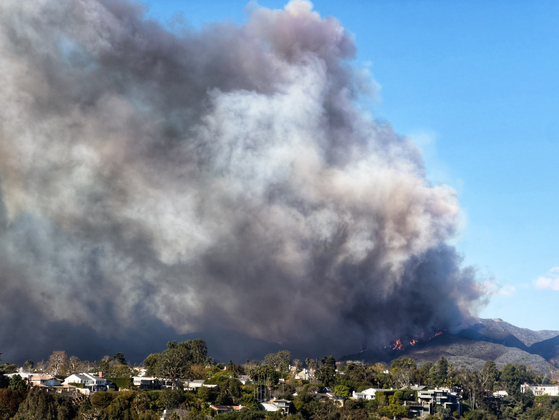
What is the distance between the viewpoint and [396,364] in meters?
150

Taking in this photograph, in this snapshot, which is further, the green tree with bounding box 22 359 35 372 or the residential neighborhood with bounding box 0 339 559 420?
the green tree with bounding box 22 359 35 372

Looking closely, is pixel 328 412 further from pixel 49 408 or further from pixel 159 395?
pixel 49 408

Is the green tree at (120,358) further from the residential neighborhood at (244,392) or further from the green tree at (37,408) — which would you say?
the green tree at (37,408)

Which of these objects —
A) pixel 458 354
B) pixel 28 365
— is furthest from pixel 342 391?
pixel 458 354

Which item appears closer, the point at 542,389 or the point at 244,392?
the point at 244,392

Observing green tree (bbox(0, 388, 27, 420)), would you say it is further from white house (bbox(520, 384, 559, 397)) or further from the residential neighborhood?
white house (bbox(520, 384, 559, 397))

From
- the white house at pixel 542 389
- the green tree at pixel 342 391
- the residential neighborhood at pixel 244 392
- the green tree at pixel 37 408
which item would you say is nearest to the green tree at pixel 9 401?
the residential neighborhood at pixel 244 392

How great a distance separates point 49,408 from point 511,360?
136248 mm

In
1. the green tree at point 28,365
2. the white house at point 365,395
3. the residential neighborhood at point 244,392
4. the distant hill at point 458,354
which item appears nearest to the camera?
the residential neighborhood at point 244,392

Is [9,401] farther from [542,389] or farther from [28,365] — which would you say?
[542,389]

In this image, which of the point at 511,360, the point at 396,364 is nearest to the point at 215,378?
the point at 396,364

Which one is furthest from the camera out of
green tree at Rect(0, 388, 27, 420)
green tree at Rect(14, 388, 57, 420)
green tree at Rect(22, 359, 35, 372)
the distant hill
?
the distant hill

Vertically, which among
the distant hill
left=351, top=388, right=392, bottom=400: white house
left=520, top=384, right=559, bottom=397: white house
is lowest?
left=351, top=388, right=392, bottom=400: white house

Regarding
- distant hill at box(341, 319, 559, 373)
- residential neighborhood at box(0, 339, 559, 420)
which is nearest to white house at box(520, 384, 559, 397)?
residential neighborhood at box(0, 339, 559, 420)
